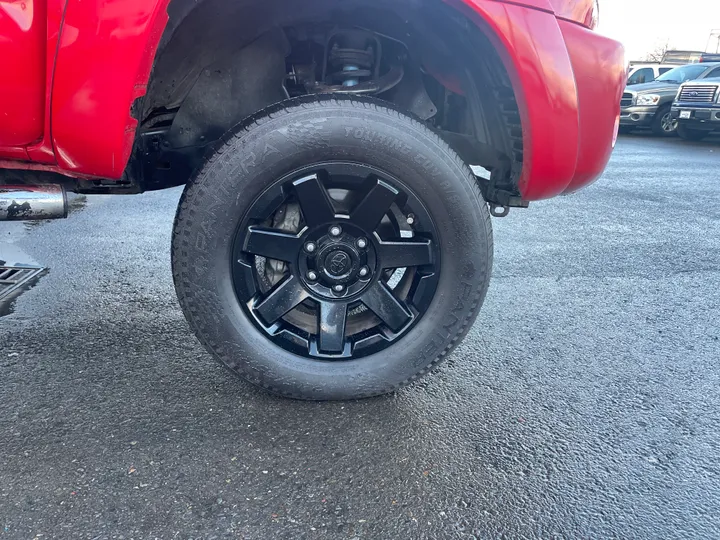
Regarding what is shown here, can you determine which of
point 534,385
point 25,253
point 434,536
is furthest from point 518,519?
point 25,253

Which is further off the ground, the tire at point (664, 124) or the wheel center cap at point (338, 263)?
the wheel center cap at point (338, 263)

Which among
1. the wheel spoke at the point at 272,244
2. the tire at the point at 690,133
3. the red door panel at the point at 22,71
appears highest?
the red door panel at the point at 22,71

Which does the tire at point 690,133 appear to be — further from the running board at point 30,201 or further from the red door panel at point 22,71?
the red door panel at point 22,71

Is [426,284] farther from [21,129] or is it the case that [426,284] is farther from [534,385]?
[21,129]

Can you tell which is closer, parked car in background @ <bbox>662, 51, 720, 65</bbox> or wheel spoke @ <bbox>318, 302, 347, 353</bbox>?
wheel spoke @ <bbox>318, 302, 347, 353</bbox>

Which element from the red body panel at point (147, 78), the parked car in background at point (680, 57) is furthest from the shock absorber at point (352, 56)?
the parked car in background at point (680, 57)

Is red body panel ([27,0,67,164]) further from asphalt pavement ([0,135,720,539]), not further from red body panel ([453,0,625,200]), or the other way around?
red body panel ([453,0,625,200])

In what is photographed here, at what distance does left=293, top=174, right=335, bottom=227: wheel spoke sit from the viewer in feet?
6.40

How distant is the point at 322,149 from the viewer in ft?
6.27

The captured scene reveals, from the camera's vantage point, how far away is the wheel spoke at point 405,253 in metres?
2.05

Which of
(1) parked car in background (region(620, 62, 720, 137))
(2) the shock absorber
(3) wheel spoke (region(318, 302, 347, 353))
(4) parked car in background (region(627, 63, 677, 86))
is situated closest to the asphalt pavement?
(3) wheel spoke (region(318, 302, 347, 353))

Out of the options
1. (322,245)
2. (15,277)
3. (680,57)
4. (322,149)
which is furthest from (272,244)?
(680,57)

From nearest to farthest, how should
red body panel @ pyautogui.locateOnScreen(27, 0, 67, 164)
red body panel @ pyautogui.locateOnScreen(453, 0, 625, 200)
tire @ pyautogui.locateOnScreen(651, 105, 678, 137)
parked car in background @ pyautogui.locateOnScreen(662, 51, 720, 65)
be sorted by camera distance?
red body panel @ pyautogui.locateOnScreen(27, 0, 67, 164)
red body panel @ pyautogui.locateOnScreen(453, 0, 625, 200)
tire @ pyautogui.locateOnScreen(651, 105, 678, 137)
parked car in background @ pyautogui.locateOnScreen(662, 51, 720, 65)

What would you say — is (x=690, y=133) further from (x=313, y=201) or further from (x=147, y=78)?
(x=147, y=78)
